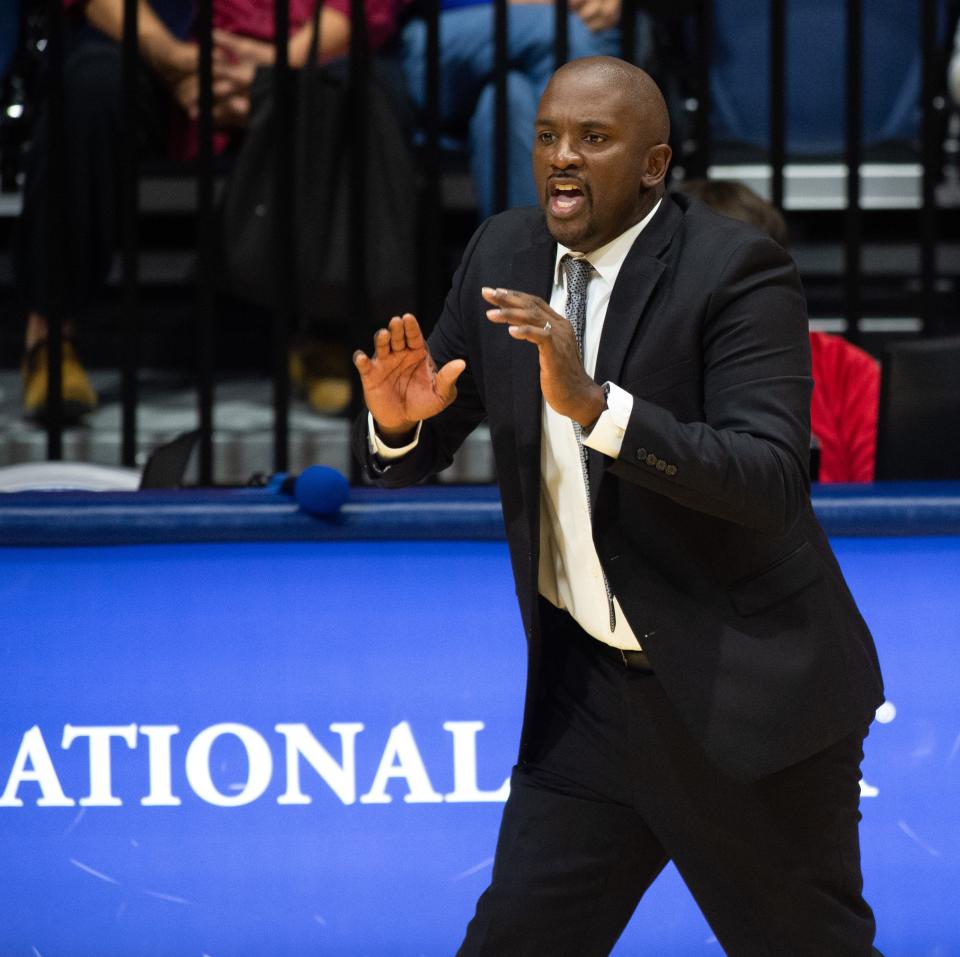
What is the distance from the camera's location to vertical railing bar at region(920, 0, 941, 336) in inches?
164

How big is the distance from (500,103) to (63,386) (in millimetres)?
1272

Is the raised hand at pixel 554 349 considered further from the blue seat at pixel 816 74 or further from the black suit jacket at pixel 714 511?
the blue seat at pixel 816 74

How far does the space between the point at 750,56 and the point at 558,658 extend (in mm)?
3090

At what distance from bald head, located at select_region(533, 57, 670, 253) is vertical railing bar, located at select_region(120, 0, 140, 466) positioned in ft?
7.42

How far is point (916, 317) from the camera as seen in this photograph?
16.1 feet

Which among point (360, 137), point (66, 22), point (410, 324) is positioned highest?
point (66, 22)

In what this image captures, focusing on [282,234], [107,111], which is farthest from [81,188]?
[282,234]

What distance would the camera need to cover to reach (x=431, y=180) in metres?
4.18

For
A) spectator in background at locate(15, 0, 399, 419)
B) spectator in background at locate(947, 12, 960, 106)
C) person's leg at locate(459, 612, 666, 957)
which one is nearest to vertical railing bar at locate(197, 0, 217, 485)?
spectator in background at locate(15, 0, 399, 419)

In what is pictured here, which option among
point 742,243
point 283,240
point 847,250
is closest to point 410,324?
point 742,243

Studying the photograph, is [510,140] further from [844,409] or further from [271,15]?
[844,409]

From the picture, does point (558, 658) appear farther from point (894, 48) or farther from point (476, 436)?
point (894, 48)

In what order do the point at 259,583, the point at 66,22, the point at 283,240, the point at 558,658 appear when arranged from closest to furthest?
the point at 558,658 < the point at 259,583 < the point at 283,240 < the point at 66,22

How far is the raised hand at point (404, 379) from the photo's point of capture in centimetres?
201
